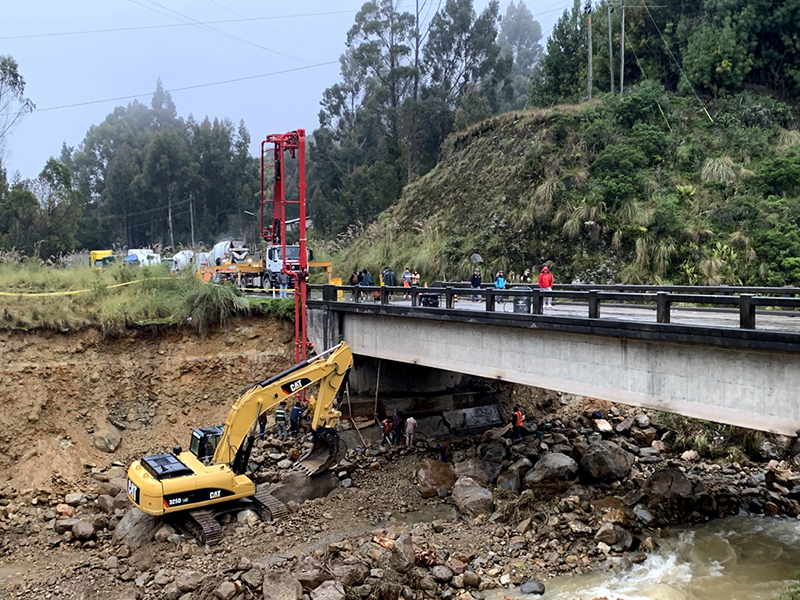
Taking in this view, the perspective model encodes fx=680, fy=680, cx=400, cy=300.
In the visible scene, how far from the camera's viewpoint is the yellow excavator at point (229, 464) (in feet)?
49.0

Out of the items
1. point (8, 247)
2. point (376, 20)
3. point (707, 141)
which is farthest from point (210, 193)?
point (707, 141)

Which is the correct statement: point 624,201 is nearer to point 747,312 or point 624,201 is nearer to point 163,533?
point 747,312

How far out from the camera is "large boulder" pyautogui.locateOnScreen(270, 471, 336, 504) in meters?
17.3

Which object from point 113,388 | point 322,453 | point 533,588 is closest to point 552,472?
point 533,588

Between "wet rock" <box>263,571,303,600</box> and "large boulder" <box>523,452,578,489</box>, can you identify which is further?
"large boulder" <box>523,452,578,489</box>

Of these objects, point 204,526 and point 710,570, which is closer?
point 710,570

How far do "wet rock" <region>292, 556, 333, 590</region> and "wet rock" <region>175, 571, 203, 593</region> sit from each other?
1.80 meters

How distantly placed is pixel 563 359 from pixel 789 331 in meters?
4.84

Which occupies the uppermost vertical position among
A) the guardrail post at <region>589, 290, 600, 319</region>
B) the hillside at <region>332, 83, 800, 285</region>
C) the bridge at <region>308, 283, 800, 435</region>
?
the hillside at <region>332, 83, 800, 285</region>

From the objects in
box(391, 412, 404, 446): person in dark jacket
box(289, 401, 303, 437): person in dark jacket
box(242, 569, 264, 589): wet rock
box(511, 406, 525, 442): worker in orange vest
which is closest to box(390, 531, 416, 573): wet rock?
box(242, 569, 264, 589): wet rock

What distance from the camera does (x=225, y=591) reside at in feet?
39.5

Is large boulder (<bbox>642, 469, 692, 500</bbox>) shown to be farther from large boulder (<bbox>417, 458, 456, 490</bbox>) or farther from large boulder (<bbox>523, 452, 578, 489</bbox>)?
large boulder (<bbox>417, 458, 456, 490</bbox>)

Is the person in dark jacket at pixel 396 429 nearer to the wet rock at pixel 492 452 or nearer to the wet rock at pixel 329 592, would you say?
the wet rock at pixel 492 452

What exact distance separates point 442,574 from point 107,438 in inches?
486
